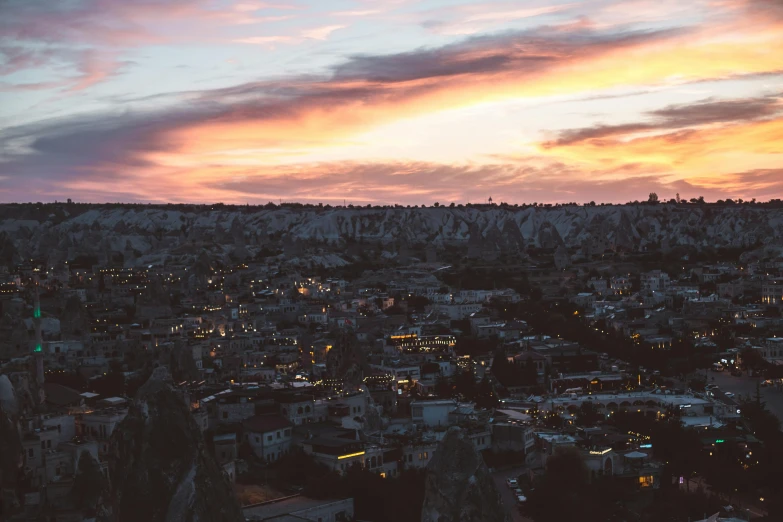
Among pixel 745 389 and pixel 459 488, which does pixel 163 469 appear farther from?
pixel 745 389

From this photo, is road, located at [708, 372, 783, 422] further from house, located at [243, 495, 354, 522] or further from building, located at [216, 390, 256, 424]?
house, located at [243, 495, 354, 522]

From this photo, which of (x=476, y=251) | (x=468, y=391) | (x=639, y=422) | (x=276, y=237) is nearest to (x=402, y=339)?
(x=468, y=391)

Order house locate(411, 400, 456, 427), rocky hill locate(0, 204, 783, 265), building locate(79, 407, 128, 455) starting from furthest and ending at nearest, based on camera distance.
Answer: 1. rocky hill locate(0, 204, 783, 265)
2. house locate(411, 400, 456, 427)
3. building locate(79, 407, 128, 455)

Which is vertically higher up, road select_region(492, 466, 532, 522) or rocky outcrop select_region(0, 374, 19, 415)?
rocky outcrop select_region(0, 374, 19, 415)

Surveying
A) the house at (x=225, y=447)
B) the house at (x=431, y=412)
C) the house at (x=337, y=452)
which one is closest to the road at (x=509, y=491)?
the house at (x=337, y=452)

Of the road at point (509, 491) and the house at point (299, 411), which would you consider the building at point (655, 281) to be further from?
the road at point (509, 491)

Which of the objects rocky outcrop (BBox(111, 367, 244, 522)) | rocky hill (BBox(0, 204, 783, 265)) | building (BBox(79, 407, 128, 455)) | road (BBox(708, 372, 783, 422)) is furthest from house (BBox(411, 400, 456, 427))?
rocky hill (BBox(0, 204, 783, 265))

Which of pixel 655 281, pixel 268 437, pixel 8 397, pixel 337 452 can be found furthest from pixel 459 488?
pixel 655 281
